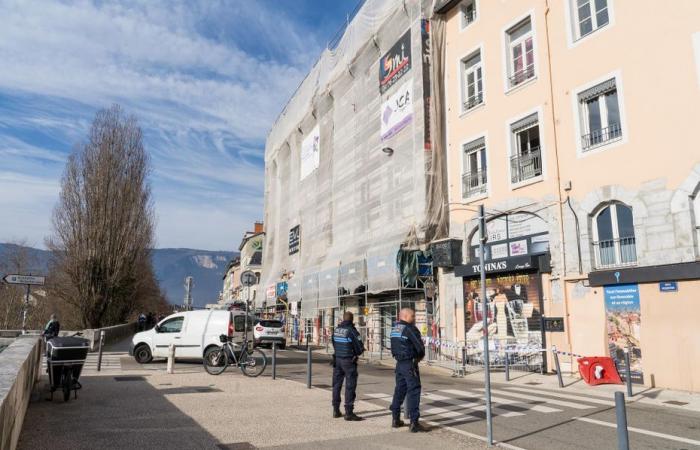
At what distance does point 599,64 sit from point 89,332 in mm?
23013

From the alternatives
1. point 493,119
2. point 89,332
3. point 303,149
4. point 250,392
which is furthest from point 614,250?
point 303,149

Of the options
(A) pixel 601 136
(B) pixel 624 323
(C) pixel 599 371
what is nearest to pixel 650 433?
(C) pixel 599 371

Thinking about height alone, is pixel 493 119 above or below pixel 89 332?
above

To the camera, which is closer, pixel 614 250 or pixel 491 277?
pixel 614 250

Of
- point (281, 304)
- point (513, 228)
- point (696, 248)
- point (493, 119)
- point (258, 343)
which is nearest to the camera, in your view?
point (696, 248)

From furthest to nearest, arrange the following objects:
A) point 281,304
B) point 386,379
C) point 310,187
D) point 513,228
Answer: point 281,304, point 310,187, point 513,228, point 386,379

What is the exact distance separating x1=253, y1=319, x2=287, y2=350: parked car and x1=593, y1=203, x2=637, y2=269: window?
652 inches

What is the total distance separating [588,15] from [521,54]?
2698 mm

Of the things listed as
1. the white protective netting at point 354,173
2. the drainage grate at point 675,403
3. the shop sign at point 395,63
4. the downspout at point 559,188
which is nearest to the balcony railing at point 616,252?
the downspout at point 559,188

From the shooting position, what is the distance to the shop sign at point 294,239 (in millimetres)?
36156

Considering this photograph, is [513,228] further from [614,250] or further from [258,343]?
[258,343]

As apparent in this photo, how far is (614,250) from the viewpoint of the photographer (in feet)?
47.1

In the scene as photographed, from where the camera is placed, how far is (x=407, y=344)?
24.2 feet

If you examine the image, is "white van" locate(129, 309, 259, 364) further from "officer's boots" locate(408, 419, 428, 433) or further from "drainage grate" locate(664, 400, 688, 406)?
"drainage grate" locate(664, 400, 688, 406)
